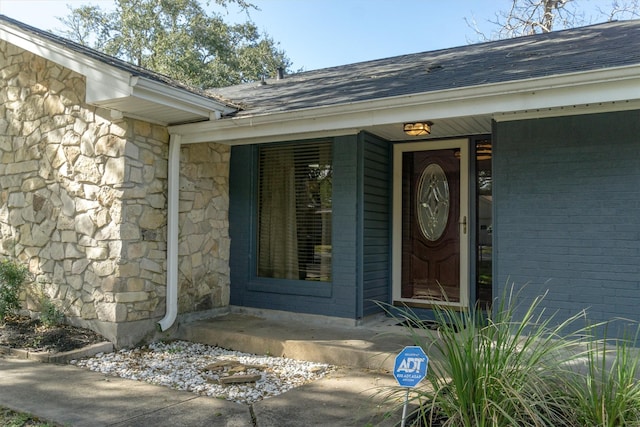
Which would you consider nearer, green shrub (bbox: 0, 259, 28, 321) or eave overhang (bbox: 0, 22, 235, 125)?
eave overhang (bbox: 0, 22, 235, 125)

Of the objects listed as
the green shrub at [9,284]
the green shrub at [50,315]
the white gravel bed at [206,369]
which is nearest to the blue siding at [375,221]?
the white gravel bed at [206,369]

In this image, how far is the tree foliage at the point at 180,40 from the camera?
1891 cm

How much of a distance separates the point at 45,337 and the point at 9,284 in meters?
0.88

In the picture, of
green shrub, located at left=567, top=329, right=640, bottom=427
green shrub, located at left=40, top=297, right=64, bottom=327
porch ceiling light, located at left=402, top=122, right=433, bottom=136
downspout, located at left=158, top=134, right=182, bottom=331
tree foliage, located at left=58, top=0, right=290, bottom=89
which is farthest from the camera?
tree foliage, located at left=58, top=0, right=290, bottom=89

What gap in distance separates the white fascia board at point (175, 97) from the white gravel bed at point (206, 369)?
8.12 ft

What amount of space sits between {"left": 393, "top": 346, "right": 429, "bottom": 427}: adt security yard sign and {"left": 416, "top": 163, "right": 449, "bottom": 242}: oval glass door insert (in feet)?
11.6

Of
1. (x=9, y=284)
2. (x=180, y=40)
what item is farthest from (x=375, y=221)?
(x=180, y=40)

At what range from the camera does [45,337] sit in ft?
16.9

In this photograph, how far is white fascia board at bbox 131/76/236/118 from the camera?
4.70 m

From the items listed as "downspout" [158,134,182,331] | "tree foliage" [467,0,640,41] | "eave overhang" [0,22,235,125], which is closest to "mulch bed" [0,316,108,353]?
"downspout" [158,134,182,331]

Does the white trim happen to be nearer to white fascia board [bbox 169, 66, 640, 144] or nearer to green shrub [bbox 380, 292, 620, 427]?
white fascia board [bbox 169, 66, 640, 144]

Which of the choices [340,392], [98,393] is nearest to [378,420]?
[340,392]

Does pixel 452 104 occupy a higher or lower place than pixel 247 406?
higher

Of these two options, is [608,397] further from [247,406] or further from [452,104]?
[452,104]
